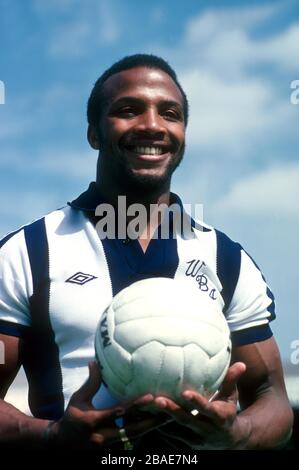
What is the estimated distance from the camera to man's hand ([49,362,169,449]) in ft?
13.0

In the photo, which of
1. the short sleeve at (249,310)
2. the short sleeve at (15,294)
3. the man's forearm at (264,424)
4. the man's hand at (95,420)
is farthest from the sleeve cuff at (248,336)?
the short sleeve at (15,294)

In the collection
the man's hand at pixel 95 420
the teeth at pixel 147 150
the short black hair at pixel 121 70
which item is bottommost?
the man's hand at pixel 95 420

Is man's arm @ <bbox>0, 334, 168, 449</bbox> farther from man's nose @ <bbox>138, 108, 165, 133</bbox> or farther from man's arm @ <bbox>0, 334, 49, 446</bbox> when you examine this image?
man's nose @ <bbox>138, 108, 165, 133</bbox>

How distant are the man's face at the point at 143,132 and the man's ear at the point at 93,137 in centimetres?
26

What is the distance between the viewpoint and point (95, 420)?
3975mm

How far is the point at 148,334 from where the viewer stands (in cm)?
400

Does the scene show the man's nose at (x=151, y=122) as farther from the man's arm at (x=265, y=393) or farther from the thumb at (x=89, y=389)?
the thumb at (x=89, y=389)

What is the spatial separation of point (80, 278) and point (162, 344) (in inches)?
52.8

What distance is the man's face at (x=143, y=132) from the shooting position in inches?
214

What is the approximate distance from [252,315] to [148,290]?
4.81ft

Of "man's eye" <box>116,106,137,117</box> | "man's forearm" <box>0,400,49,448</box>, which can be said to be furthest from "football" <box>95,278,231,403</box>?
"man's eye" <box>116,106,137,117</box>

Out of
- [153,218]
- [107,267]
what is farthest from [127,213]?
[107,267]

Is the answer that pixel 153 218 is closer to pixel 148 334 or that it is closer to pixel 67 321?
pixel 67 321

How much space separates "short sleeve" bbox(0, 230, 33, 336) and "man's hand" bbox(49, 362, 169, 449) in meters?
1.06
